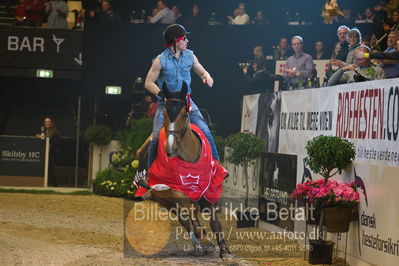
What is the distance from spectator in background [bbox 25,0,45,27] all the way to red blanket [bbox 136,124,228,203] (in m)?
12.4

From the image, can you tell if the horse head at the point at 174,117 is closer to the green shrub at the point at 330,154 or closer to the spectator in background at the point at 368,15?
the green shrub at the point at 330,154

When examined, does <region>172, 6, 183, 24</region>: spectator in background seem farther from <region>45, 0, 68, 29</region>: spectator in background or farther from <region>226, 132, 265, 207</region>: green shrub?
<region>226, 132, 265, 207</region>: green shrub

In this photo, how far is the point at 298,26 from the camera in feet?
62.8

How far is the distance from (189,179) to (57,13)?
12.8 meters

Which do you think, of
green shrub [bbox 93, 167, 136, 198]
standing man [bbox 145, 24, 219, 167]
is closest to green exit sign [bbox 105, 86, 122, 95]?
green shrub [bbox 93, 167, 136, 198]

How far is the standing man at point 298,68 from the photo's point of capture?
14375 mm

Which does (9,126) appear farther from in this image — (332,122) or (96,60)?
(332,122)

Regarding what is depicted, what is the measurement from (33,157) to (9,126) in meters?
5.51

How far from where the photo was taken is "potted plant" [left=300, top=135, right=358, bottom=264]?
32.0ft

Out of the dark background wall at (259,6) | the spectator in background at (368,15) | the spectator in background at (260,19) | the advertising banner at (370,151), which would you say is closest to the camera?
the advertising banner at (370,151)

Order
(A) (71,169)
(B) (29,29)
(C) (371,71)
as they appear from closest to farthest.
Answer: (C) (371,71), (B) (29,29), (A) (71,169)

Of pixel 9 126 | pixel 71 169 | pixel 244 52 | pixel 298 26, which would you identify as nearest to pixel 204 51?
pixel 244 52

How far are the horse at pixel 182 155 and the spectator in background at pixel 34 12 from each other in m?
12.0

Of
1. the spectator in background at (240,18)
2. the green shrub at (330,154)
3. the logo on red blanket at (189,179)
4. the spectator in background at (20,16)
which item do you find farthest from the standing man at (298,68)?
the spectator in background at (20,16)
